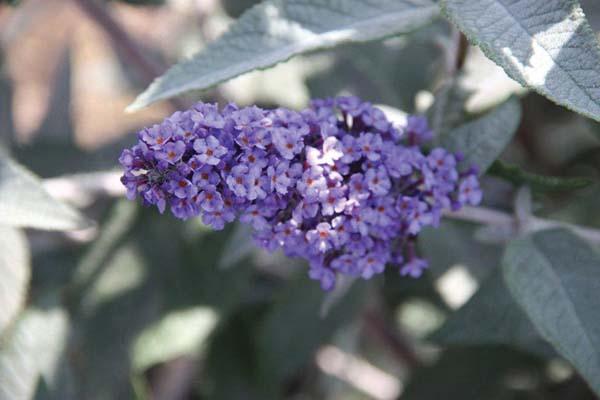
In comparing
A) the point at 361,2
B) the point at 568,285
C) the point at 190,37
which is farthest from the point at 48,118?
the point at 568,285

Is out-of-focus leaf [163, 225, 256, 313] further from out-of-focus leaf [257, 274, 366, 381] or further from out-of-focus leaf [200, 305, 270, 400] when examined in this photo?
out-of-focus leaf [200, 305, 270, 400]

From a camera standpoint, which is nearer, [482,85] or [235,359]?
[482,85]

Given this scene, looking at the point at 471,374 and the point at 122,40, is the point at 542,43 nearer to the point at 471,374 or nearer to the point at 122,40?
the point at 471,374

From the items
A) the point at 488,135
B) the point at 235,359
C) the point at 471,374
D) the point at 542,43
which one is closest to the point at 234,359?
the point at 235,359

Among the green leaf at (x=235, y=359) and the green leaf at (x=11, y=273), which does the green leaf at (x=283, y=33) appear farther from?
the green leaf at (x=235, y=359)

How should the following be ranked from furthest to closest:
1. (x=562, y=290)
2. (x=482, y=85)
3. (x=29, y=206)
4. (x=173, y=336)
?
(x=173, y=336) → (x=482, y=85) → (x=29, y=206) → (x=562, y=290)

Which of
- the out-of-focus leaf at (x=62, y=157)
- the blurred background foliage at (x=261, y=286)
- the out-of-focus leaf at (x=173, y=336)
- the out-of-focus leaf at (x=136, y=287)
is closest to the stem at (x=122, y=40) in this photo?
the blurred background foliage at (x=261, y=286)

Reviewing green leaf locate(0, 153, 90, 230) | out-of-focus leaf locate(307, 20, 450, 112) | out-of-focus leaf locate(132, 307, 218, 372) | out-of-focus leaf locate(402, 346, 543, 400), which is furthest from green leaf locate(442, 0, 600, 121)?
out-of-focus leaf locate(402, 346, 543, 400)
